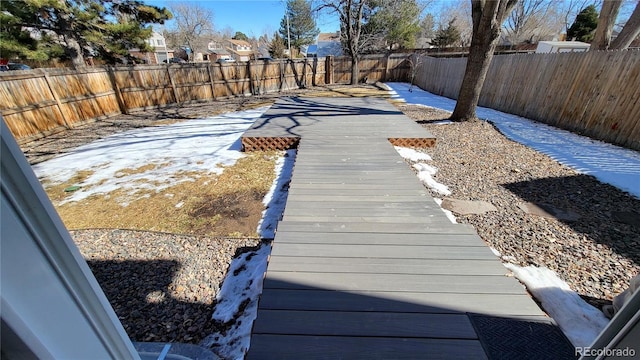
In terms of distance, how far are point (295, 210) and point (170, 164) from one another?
361cm

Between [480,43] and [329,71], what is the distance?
11022mm

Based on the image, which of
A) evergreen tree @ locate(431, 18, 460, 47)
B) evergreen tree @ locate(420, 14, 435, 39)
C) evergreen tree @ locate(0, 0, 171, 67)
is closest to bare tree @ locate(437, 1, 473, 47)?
evergreen tree @ locate(420, 14, 435, 39)

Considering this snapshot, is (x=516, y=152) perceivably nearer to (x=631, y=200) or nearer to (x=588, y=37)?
(x=631, y=200)

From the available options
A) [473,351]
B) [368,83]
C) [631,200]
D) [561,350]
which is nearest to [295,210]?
[473,351]

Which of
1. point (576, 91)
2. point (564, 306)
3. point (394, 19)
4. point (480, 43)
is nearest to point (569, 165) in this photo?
point (576, 91)

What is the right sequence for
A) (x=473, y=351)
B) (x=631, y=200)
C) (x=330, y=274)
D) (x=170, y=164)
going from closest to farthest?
(x=473, y=351)
(x=330, y=274)
(x=631, y=200)
(x=170, y=164)

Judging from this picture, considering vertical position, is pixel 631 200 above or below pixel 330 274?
below

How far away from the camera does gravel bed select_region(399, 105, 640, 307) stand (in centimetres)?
241

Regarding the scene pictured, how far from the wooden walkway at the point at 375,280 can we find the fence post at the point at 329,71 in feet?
47.0

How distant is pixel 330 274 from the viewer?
1940 millimetres

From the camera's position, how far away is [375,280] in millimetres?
1883

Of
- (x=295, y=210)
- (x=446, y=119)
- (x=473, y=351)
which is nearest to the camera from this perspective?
(x=473, y=351)

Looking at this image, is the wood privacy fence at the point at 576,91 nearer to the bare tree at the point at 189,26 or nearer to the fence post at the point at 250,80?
the fence post at the point at 250,80

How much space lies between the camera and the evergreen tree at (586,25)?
834 inches
